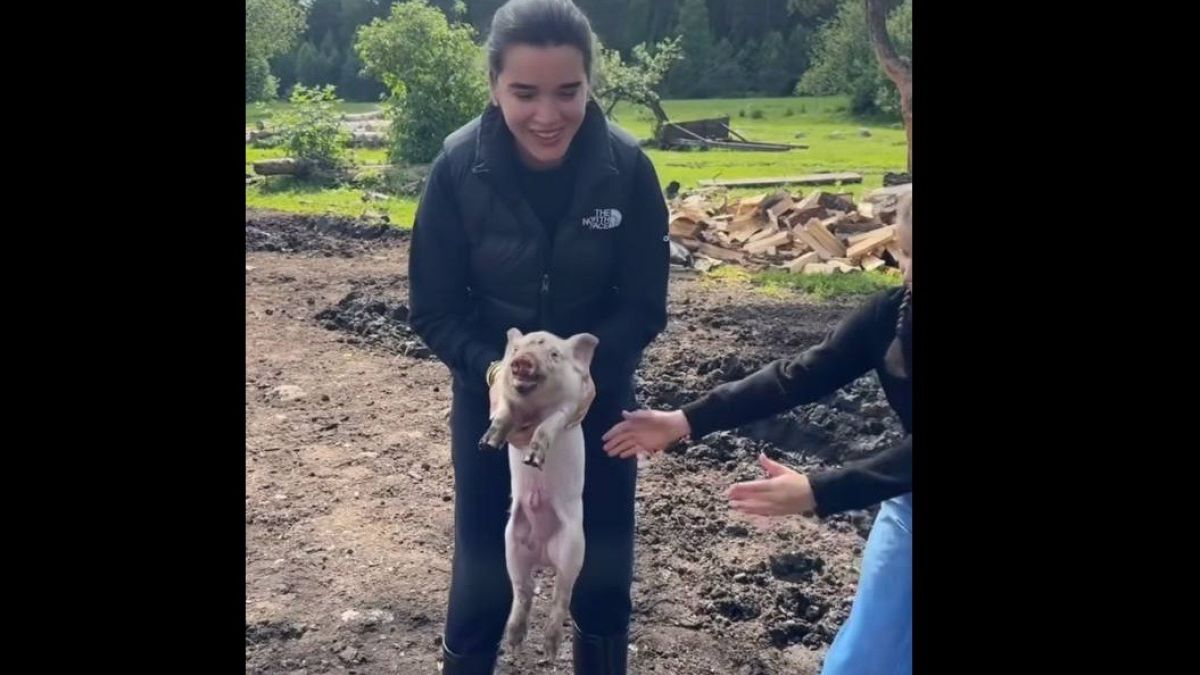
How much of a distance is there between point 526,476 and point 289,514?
756 millimetres

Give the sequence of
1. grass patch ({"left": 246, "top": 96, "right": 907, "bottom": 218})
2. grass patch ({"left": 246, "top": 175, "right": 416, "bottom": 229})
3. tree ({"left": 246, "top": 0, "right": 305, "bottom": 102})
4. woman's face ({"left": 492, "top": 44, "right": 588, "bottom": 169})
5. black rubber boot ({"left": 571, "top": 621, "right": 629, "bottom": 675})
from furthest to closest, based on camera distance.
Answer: grass patch ({"left": 246, "top": 175, "right": 416, "bottom": 229}) → tree ({"left": 246, "top": 0, "right": 305, "bottom": 102}) → grass patch ({"left": 246, "top": 96, "right": 907, "bottom": 218}) → black rubber boot ({"left": 571, "top": 621, "right": 629, "bottom": 675}) → woman's face ({"left": 492, "top": 44, "right": 588, "bottom": 169})

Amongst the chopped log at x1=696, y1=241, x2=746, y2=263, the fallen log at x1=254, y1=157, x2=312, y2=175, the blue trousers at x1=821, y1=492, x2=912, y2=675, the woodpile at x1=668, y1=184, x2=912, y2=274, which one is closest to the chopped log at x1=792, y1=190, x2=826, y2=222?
the woodpile at x1=668, y1=184, x2=912, y2=274

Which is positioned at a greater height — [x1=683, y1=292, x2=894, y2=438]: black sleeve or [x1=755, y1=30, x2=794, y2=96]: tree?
[x1=755, y1=30, x2=794, y2=96]: tree

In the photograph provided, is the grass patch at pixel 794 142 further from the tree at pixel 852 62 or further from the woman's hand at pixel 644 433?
the woman's hand at pixel 644 433

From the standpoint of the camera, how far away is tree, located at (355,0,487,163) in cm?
335

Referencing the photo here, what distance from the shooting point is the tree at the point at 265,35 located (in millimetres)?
3604

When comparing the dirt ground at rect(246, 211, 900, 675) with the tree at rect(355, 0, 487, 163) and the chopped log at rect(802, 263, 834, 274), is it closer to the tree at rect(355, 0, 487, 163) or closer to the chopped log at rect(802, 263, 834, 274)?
the chopped log at rect(802, 263, 834, 274)

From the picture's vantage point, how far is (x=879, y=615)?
3365 millimetres

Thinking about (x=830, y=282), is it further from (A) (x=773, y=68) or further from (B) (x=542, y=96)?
(B) (x=542, y=96)

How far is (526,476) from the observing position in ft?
10.9

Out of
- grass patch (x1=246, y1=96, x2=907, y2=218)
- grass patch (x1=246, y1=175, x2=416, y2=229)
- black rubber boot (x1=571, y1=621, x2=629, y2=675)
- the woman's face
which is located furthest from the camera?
grass patch (x1=246, y1=175, x2=416, y2=229)

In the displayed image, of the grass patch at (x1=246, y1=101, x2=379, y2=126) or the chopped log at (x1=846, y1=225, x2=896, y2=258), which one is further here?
the grass patch at (x1=246, y1=101, x2=379, y2=126)

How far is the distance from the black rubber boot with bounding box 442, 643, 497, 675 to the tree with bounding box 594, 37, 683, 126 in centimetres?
149

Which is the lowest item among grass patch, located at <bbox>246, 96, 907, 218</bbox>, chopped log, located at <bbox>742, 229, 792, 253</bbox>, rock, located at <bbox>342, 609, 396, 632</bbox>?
rock, located at <bbox>342, 609, 396, 632</bbox>
